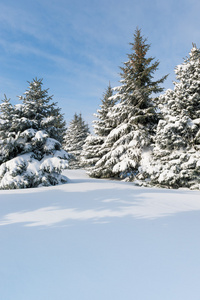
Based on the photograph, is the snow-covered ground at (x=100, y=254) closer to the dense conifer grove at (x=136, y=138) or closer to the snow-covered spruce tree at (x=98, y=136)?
the dense conifer grove at (x=136, y=138)

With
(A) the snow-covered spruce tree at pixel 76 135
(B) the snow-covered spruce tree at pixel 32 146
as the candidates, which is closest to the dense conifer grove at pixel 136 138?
(B) the snow-covered spruce tree at pixel 32 146

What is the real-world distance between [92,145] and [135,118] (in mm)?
6052

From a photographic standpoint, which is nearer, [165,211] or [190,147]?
[165,211]

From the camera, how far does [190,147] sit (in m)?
8.82

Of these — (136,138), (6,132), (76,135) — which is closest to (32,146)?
(6,132)

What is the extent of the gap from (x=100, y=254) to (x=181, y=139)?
8.09m

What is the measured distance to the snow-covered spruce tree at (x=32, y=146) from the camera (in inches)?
314

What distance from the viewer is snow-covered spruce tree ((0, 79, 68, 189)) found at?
7.99 m

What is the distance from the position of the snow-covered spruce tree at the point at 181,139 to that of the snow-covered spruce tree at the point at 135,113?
181 centimetres

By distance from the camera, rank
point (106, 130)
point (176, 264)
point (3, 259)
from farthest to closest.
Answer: point (106, 130) → point (3, 259) → point (176, 264)

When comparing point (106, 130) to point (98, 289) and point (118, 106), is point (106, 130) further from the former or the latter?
point (98, 289)

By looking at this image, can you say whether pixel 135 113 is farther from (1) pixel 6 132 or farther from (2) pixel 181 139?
(1) pixel 6 132

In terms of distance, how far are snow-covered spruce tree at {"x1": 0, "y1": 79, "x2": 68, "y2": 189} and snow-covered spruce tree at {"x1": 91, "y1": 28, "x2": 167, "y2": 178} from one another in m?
4.54

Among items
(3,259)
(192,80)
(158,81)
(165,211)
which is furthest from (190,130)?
(3,259)
